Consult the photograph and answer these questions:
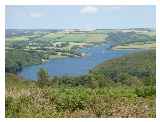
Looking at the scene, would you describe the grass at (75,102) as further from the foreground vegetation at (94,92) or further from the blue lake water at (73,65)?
the blue lake water at (73,65)

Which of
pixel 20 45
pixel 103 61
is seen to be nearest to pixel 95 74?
pixel 103 61

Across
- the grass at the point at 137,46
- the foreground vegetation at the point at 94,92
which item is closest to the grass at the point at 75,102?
the foreground vegetation at the point at 94,92

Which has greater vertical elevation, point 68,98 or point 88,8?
point 88,8

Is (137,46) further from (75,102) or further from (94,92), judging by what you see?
(75,102)

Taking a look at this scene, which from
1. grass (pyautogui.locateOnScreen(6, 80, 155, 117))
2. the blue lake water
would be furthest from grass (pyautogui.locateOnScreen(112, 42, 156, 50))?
grass (pyautogui.locateOnScreen(6, 80, 155, 117))
